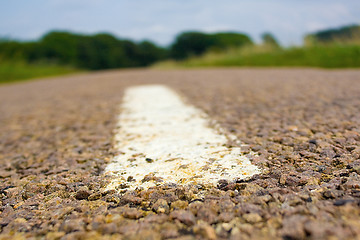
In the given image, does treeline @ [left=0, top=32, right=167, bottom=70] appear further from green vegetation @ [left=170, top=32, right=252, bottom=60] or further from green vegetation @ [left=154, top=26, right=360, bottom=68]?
green vegetation @ [left=154, top=26, right=360, bottom=68]

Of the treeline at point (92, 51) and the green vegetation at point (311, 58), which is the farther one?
the treeline at point (92, 51)

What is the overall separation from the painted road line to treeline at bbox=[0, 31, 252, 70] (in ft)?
89.4

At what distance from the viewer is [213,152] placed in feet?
4.78

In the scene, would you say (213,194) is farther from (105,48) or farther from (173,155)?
(105,48)

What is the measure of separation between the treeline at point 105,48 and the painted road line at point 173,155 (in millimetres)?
27255

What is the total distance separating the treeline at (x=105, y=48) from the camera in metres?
30.1

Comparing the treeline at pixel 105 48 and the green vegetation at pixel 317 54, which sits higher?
the treeline at pixel 105 48

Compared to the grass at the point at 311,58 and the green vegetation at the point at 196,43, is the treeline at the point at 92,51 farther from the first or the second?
the grass at the point at 311,58

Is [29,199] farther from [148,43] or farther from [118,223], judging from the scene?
[148,43]

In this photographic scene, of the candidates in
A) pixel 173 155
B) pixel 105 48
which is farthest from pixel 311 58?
pixel 105 48

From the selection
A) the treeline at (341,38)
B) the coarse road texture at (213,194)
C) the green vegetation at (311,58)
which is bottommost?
the coarse road texture at (213,194)

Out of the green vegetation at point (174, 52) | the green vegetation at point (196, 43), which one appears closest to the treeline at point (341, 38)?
the green vegetation at point (174, 52)

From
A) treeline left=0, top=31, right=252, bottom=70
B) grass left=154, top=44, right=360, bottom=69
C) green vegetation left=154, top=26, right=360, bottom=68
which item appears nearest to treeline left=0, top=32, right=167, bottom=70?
treeline left=0, top=31, right=252, bottom=70

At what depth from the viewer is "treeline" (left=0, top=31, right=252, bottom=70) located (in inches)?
1185
